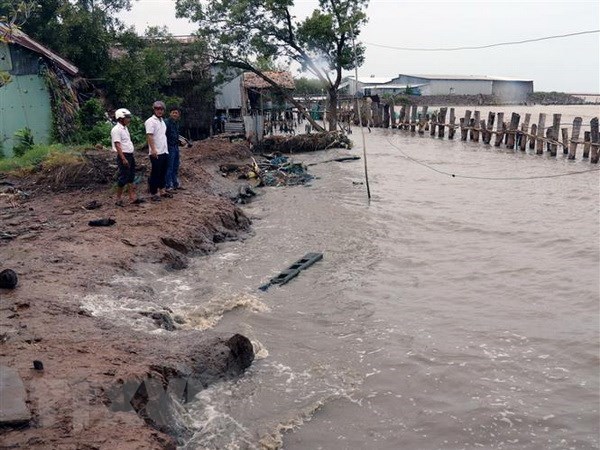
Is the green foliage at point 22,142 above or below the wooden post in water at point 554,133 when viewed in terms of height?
above

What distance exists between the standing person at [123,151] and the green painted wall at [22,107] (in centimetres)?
606

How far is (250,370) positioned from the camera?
5.06 meters

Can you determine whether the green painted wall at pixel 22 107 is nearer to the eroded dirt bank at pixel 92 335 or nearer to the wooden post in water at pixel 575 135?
the eroded dirt bank at pixel 92 335

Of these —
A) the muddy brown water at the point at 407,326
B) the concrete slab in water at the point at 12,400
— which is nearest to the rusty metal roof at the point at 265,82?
the muddy brown water at the point at 407,326

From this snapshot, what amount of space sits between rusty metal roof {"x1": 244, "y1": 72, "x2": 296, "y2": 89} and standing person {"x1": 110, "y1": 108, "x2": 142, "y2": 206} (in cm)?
1951

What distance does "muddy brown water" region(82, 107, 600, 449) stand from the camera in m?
4.27

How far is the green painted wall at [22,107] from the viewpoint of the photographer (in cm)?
1373

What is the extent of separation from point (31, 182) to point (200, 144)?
645 centimetres

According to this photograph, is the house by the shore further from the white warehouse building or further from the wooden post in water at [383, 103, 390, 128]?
the white warehouse building

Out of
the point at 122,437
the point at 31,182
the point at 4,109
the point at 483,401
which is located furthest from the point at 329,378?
the point at 4,109

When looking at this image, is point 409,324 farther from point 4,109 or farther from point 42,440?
point 4,109

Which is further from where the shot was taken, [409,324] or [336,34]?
[336,34]

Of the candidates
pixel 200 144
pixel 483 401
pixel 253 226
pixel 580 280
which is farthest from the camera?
pixel 200 144

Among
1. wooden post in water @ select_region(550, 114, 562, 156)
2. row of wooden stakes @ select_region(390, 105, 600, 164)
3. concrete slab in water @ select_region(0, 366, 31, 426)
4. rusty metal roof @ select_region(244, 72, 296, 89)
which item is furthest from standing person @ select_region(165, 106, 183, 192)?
rusty metal roof @ select_region(244, 72, 296, 89)
